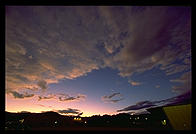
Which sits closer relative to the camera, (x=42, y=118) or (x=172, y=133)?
(x=172, y=133)

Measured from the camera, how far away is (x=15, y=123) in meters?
3.50

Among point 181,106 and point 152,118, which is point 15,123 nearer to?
point 152,118

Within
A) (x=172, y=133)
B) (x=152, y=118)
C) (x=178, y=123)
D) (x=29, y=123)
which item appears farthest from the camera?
(x=152, y=118)

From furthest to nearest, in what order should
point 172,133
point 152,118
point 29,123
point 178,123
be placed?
point 152,118 < point 29,123 < point 178,123 < point 172,133
